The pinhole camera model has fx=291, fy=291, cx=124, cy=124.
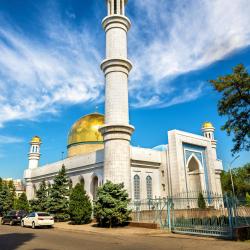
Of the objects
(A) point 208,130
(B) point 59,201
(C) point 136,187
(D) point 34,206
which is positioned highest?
(A) point 208,130

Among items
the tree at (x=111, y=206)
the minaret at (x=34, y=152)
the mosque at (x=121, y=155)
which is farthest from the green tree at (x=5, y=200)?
the tree at (x=111, y=206)

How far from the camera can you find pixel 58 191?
26.4m

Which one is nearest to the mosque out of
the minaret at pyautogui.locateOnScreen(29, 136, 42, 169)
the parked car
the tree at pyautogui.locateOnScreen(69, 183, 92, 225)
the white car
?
the minaret at pyautogui.locateOnScreen(29, 136, 42, 169)

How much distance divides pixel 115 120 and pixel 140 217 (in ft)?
26.2

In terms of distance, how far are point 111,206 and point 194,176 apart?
15797 mm

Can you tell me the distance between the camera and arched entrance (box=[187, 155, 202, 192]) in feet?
104

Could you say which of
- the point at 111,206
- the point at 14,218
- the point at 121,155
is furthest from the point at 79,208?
the point at 14,218

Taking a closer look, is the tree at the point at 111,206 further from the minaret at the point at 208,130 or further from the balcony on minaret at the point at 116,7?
the minaret at the point at 208,130

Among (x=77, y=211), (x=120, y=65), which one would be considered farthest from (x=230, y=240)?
(x=120, y=65)

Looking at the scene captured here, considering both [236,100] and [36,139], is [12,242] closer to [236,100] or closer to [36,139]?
[236,100]

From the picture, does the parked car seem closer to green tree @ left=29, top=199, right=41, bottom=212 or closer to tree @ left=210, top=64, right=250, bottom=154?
green tree @ left=29, top=199, right=41, bottom=212

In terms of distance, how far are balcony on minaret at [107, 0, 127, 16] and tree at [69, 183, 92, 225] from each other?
16770 mm

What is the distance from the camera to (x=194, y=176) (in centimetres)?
3244

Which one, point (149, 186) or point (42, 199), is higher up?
point (149, 186)
